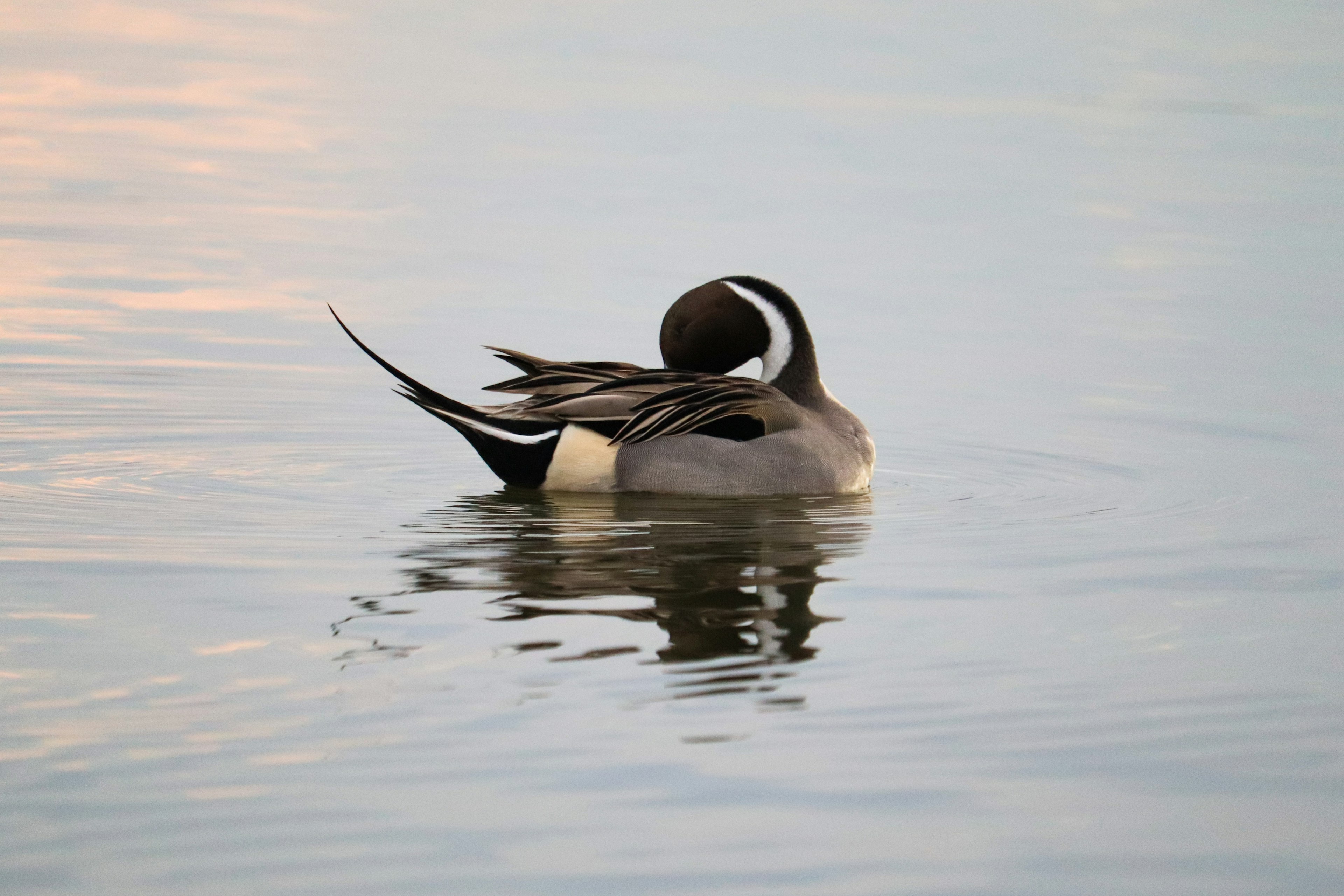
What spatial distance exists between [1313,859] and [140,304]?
32.2 feet

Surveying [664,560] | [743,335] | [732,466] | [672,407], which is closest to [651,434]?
[672,407]

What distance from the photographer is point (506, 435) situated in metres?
8.93

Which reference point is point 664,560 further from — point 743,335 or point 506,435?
point 743,335

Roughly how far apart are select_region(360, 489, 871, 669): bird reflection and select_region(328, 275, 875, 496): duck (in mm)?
77

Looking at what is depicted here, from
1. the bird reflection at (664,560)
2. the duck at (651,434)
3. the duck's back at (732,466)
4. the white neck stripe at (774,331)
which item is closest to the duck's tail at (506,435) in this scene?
the duck at (651,434)

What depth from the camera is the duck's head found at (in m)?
9.41

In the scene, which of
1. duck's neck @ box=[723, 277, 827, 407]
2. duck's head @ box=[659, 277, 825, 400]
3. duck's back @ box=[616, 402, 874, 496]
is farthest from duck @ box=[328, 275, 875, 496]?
duck's neck @ box=[723, 277, 827, 407]

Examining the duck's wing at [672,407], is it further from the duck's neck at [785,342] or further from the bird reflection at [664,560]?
the duck's neck at [785,342]

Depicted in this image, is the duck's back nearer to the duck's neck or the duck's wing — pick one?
the duck's wing

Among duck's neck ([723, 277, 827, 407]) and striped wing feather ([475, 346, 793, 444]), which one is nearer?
striped wing feather ([475, 346, 793, 444])

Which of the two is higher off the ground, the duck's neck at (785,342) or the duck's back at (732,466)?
the duck's neck at (785,342)

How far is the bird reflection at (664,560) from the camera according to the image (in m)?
6.30

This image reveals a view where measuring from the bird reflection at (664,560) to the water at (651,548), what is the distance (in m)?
0.04

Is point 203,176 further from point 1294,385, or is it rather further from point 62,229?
point 1294,385
